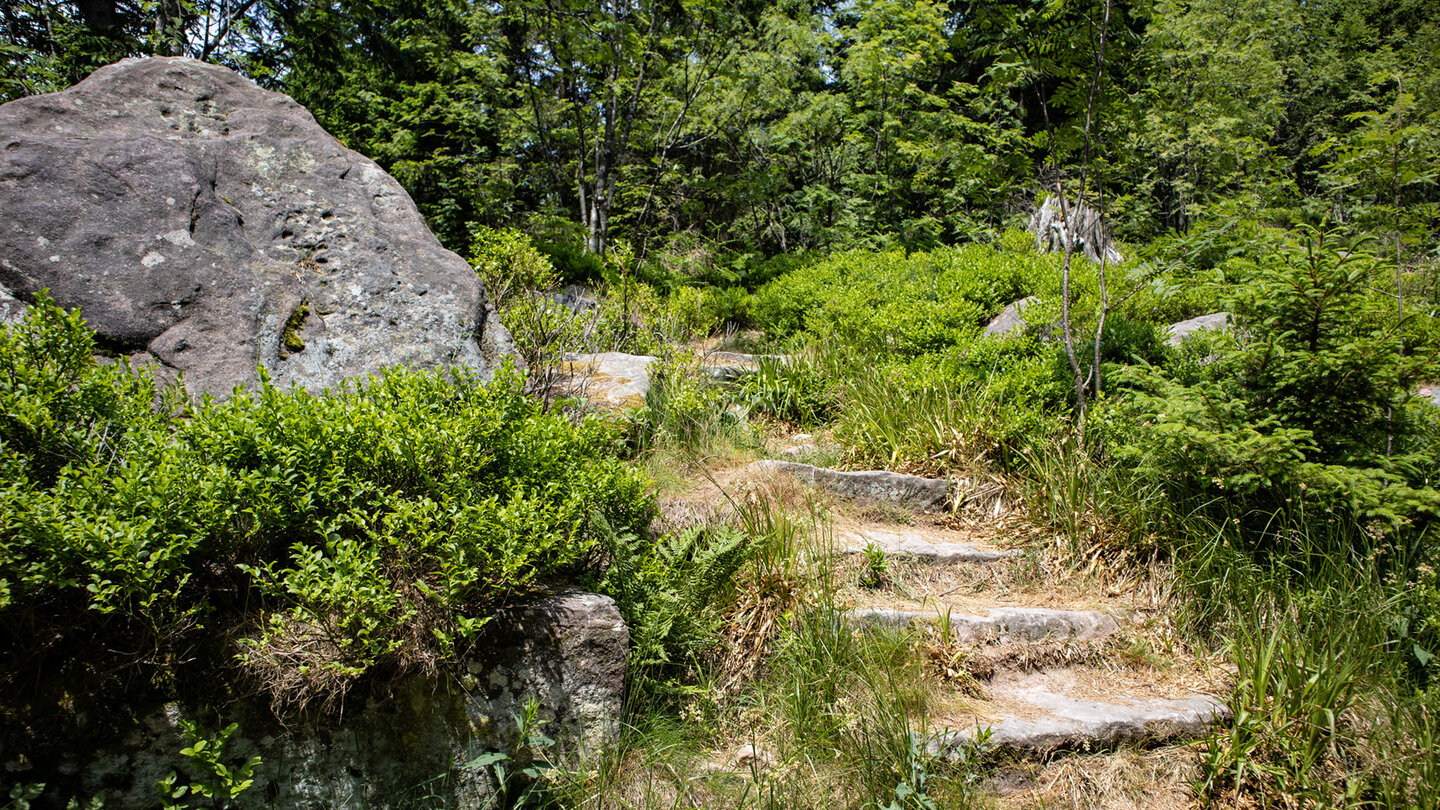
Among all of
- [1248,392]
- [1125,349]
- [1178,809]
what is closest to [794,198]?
[1125,349]

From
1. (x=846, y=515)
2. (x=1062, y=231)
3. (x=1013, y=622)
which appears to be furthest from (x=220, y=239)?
(x=1062, y=231)

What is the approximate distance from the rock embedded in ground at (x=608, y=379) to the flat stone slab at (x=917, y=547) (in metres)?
1.89

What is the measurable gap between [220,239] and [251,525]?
2.25 meters

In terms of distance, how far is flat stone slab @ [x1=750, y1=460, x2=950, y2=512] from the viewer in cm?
473

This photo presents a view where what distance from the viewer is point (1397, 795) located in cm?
260

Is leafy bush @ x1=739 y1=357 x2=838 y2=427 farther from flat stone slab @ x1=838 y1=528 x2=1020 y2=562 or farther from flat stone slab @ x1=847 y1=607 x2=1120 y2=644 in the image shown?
flat stone slab @ x1=847 y1=607 x2=1120 y2=644

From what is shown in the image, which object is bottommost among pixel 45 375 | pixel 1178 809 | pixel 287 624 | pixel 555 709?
pixel 1178 809

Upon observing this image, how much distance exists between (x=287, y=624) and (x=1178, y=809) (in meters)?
3.55

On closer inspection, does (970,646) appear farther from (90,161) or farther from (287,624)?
(90,161)

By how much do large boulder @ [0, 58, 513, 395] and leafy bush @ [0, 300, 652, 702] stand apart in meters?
0.78

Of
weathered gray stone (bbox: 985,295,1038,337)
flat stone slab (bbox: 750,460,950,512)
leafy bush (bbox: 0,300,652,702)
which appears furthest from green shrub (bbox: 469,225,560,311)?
weathered gray stone (bbox: 985,295,1038,337)

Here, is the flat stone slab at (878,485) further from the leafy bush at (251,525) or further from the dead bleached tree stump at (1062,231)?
the dead bleached tree stump at (1062,231)

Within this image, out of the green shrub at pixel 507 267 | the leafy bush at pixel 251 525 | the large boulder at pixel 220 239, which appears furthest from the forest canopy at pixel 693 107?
the leafy bush at pixel 251 525

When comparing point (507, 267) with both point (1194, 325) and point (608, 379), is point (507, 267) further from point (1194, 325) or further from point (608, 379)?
point (1194, 325)
